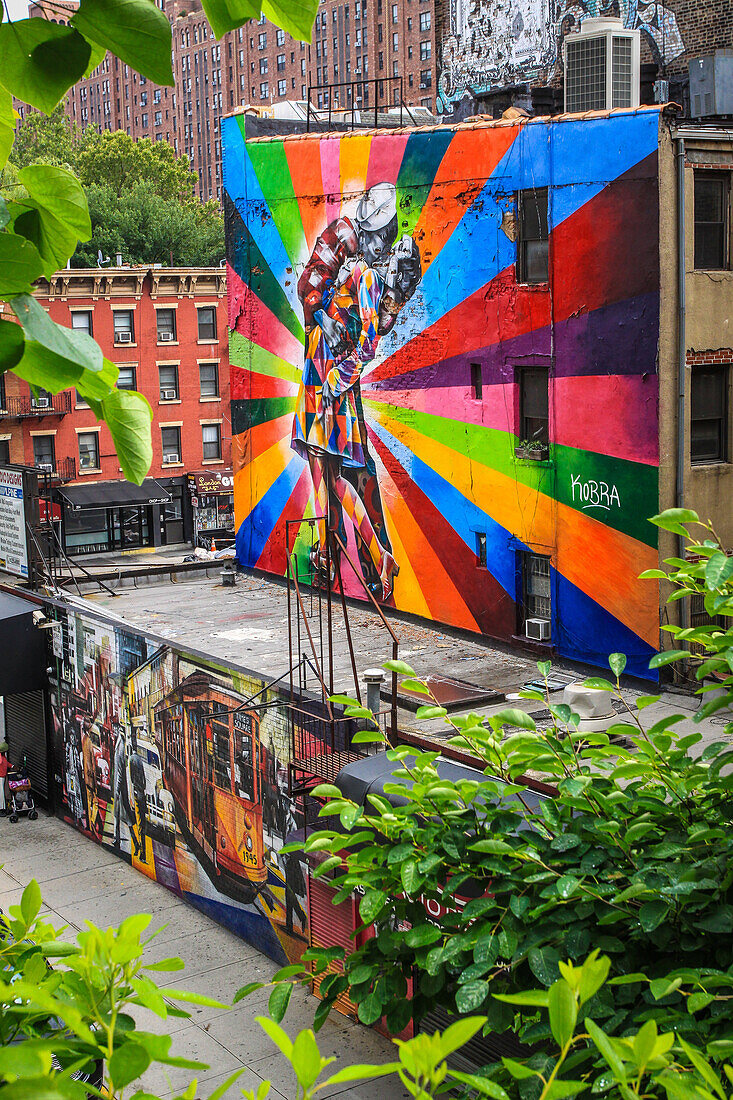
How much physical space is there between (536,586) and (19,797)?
44.6ft

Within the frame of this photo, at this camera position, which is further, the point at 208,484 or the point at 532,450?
the point at 208,484

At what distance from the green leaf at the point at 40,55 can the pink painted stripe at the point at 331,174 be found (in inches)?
1124

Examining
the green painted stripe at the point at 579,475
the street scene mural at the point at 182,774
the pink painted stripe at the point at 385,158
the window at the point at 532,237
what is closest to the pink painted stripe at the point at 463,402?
the green painted stripe at the point at 579,475

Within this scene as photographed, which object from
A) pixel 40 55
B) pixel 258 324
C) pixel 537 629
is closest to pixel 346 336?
pixel 258 324

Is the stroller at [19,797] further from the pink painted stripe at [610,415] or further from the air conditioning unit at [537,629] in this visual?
the pink painted stripe at [610,415]

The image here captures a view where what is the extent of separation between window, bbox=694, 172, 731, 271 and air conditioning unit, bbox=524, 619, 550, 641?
324 inches

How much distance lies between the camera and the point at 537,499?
25.0 meters

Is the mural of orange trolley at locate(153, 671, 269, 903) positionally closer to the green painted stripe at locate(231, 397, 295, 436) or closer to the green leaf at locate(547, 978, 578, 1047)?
the green painted stripe at locate(231, 397, 295, 436)

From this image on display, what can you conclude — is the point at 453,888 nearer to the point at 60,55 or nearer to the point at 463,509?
the point at 60,55

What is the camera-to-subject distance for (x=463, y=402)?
26781 mm

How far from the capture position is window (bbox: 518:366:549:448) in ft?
82.1

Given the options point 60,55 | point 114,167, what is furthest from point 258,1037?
point 114,167

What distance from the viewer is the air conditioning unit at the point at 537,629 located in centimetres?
2542

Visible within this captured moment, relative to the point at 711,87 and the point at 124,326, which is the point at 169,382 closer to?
the point at 124,326
